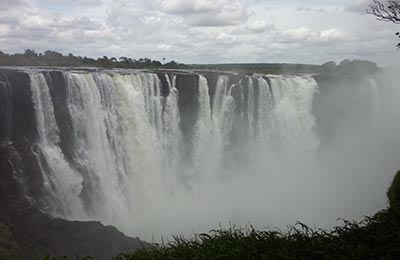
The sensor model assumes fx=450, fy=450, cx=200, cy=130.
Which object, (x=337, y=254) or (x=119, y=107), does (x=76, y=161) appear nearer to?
(x=119, y=107)

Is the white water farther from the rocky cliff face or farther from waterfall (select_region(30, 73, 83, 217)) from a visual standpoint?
the rocky cliff face

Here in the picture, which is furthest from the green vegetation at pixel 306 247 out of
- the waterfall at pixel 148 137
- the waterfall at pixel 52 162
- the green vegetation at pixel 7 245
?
the waterfall at pixel 148 137

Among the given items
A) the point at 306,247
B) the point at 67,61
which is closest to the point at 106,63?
the point at 67,61

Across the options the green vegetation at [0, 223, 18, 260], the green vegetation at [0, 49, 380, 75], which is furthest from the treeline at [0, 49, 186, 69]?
the green vegetation at [0, 223, 18, 260]

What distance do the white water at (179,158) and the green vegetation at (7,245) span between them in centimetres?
240

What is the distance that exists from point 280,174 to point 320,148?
3.99m

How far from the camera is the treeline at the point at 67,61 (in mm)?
25812

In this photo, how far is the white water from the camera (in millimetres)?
15656

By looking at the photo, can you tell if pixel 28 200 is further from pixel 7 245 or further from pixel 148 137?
pixel 148 137

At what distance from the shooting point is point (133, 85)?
18391 mm

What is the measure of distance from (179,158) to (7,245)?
10215 millimetres

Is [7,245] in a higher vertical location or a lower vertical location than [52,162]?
lower

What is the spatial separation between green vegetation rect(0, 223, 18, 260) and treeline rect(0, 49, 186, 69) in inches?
583

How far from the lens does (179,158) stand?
2047 cm
